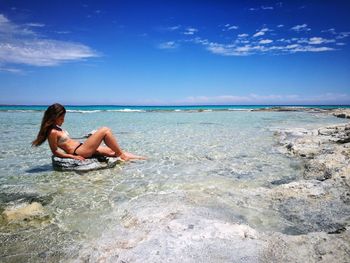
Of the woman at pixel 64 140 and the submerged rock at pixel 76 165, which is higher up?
the woman at pixel 64 140

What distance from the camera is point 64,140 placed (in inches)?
262

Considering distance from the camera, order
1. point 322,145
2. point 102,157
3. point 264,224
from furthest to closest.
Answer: point 322,145 → point 102,157 → point 264,224

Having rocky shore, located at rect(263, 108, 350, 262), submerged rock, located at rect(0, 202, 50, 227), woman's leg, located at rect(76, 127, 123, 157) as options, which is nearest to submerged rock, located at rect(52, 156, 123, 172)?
woman's leg, located at rect(76, 127, 123, 157)

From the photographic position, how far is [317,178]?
5305mm

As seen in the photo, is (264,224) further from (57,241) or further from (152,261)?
(57,241)

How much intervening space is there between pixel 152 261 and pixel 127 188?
2737 millimetres

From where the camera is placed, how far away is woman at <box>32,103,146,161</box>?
634 cm

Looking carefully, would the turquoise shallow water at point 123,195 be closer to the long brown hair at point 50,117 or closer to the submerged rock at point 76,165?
the submerged rock at point 76,165

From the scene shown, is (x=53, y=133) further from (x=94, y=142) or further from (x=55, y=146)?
(x=94, y=142)

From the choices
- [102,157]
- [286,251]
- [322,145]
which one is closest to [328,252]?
[286,251]

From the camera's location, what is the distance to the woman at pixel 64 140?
6.34m

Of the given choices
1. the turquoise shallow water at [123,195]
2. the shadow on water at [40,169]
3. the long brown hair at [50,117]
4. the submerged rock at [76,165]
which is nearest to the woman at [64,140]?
the long brown hair at [50,117]

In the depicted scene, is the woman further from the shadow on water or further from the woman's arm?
the shadow on water

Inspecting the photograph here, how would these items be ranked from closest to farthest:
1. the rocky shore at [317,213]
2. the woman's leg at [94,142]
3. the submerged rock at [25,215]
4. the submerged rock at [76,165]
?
the rocky shore at [317,213] < the submerged rock at [25,215] < the submerged rock at [76,165] < the woman's leg at [94,142]
